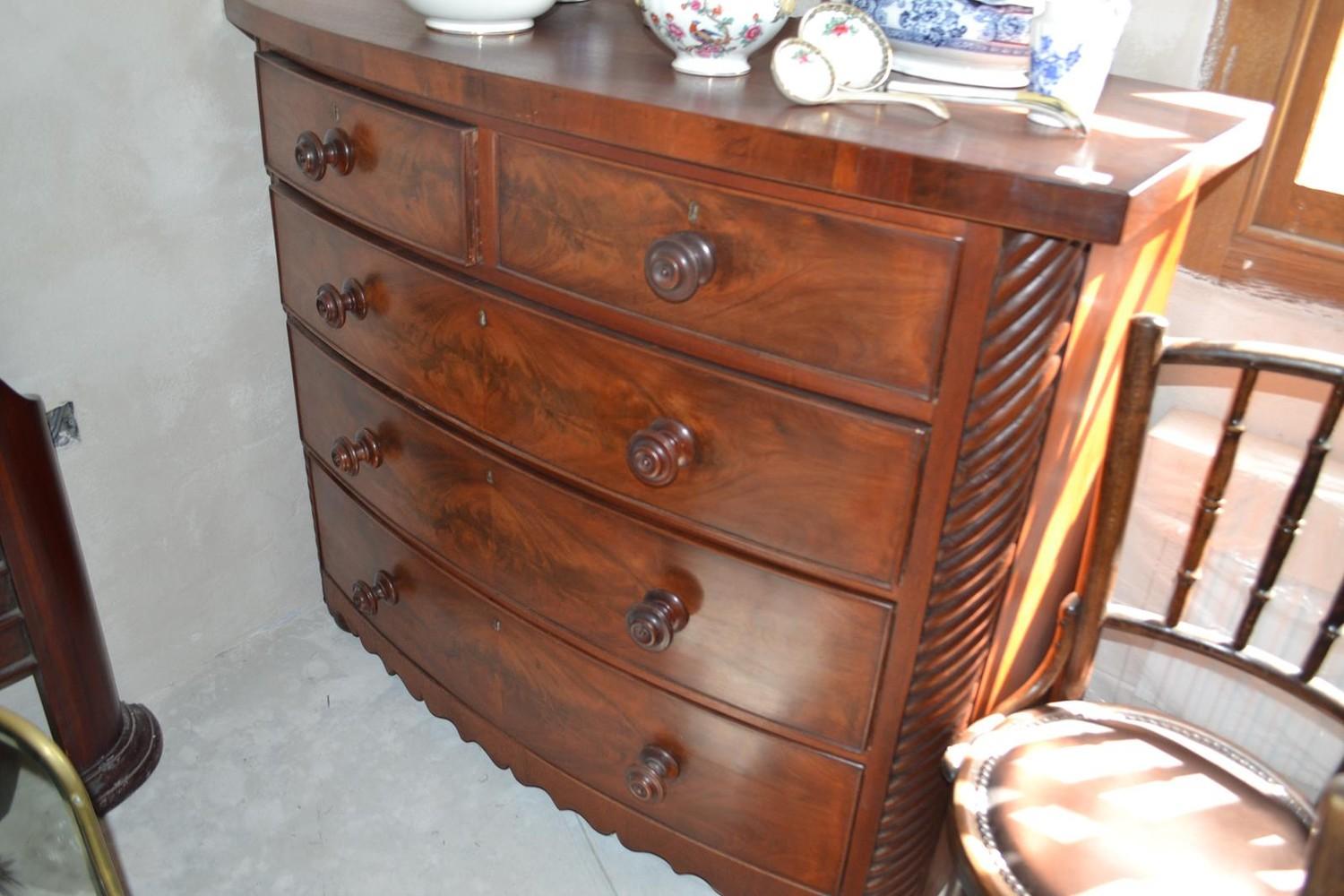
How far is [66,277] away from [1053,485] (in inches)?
46.5

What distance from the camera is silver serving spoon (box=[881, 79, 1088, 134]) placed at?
91cm

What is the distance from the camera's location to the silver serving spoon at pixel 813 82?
3.05 ft

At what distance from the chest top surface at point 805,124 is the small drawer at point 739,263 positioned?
36 mm

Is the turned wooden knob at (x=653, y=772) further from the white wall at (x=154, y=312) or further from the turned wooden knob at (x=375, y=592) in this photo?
the white wall at (x=154, y=312)

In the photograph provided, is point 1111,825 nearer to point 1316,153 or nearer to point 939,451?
point 939,451

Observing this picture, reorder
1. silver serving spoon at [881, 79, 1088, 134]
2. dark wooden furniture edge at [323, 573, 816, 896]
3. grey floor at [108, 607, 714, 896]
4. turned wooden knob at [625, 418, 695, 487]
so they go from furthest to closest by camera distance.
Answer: grey floor at [108, 607, 714, 896], dark wooden furniture edge at [323, 573, 816, 896], turned wooden knob at [625, 418, 695, 487], silver serving spoon at [881, 79, 1088, 134]

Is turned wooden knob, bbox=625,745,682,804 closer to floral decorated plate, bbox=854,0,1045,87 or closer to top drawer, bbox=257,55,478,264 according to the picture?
top drawer, bbox=257,55,478,264

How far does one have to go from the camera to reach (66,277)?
137cm

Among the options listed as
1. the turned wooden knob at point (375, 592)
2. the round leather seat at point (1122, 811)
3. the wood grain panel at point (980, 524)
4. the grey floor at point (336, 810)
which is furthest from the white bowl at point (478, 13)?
the grey floor at point (336, 810)

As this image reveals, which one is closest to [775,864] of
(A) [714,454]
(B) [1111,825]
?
(B) [1111,825]

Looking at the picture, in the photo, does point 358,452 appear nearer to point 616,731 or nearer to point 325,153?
point 325,153

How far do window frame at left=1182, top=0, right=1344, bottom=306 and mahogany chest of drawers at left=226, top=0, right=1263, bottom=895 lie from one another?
0.15 meters

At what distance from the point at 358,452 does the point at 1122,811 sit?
3.13ft

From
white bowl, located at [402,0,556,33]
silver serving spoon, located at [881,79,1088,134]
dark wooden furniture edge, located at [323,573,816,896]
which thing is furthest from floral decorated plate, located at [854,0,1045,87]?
dark wooden furniture edge, located at [323,573,816,896]
